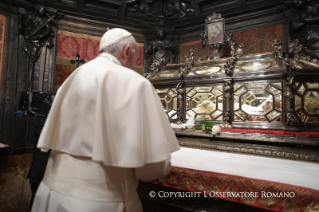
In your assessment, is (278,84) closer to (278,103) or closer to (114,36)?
(278,103)

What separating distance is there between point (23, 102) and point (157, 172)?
5055 millimetres

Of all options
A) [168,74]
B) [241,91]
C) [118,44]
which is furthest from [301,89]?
[118,44]

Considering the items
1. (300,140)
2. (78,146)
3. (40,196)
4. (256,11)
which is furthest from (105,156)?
(256,11)

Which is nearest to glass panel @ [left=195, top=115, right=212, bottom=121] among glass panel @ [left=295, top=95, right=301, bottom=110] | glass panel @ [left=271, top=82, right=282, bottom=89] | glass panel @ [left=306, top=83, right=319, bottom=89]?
glass panel @ [left=271, top=82, right=282, bottom=89]

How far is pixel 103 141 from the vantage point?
112 cm

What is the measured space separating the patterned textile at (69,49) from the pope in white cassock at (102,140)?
5.93 metres

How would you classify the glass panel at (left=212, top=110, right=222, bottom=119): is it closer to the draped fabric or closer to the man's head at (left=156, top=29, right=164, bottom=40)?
the draped fabric

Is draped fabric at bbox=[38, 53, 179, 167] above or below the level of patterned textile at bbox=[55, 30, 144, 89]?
below

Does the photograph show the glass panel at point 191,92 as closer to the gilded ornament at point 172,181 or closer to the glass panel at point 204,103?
the glass panel at point 204,103

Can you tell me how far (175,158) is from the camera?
2113 mm

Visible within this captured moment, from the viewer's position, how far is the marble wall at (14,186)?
2951 mm

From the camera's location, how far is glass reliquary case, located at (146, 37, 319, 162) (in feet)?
9.40

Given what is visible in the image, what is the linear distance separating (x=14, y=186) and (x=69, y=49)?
4564 millimetres

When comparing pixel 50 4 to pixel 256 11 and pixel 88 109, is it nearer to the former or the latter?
pixel 256 11
